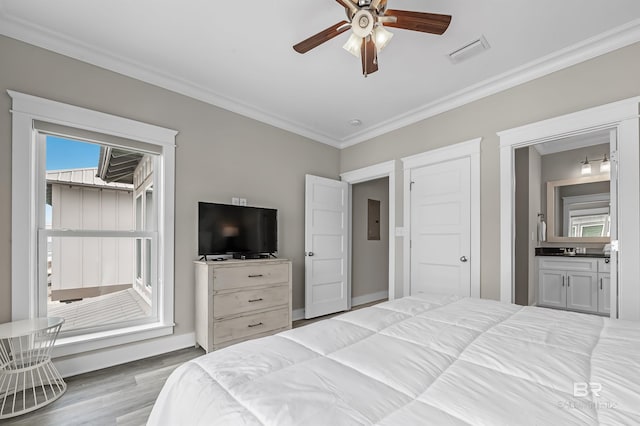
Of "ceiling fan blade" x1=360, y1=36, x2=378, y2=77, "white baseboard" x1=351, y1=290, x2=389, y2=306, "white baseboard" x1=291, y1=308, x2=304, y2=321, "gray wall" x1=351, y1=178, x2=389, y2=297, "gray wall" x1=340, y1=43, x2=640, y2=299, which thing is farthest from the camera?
"gray wall" x1=351, y1=178, x2=389, y2=297

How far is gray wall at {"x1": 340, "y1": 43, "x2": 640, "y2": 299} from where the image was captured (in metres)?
2.36

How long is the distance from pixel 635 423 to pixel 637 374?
347 millimetres

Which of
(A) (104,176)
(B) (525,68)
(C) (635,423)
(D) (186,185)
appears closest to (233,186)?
(D) (186,185)

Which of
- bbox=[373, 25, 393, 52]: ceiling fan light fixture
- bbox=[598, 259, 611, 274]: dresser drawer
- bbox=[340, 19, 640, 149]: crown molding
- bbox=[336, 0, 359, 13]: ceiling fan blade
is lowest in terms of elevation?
bbox=[598, 259, 611, 274]: dresser drawer

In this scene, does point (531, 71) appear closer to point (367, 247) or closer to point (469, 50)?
point (469, 50)

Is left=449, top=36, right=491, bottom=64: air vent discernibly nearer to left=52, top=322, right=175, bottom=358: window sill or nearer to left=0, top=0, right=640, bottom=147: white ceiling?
left=0, top=0, right=640, bottom=147: white ceiling

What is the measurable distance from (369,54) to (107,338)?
3.05 meters

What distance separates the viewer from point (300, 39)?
2.38 metres

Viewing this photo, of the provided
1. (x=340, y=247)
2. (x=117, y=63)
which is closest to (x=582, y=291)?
(x=340, y=247)

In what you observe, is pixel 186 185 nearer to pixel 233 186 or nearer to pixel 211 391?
pixel 233 186

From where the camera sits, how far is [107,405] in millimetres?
2014

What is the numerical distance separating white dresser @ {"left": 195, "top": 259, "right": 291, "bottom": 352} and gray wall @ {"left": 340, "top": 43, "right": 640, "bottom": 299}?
153 cm

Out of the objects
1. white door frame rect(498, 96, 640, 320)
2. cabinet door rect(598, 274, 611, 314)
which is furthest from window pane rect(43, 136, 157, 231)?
cabinet door rect(598, 274, 611, 314)

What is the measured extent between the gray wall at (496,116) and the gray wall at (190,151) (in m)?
1.30
